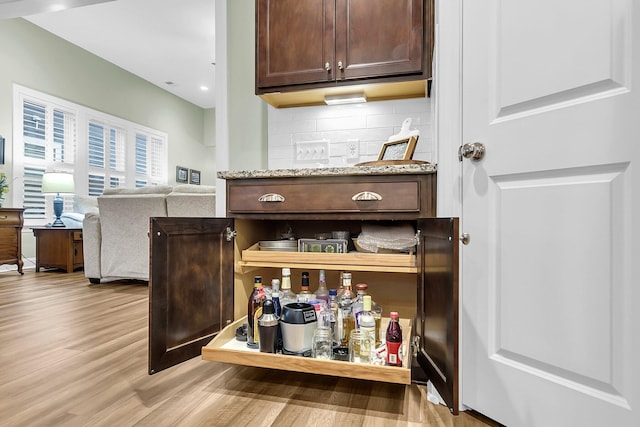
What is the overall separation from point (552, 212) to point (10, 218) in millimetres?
5053

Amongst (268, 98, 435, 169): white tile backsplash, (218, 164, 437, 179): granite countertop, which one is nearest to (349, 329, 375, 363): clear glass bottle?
(218, 164, 437, 179): granite countertop

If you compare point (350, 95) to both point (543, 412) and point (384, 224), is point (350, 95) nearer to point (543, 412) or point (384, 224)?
point (384, 224)

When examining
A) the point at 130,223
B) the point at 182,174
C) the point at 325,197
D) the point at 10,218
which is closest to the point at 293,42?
the point at 325,197

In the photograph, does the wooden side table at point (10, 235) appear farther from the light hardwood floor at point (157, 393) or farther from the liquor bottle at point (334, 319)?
the liquor bottle at point (334, 319)

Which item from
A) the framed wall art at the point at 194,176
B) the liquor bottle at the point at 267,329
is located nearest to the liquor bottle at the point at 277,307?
the liquor bottle at the point at 267,329

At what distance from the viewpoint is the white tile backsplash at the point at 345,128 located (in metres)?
2.04

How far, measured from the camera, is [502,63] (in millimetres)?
1180

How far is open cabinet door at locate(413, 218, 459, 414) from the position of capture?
98 centimetres

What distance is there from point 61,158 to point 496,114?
19.5 feet

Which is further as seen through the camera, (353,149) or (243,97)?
(243,97)

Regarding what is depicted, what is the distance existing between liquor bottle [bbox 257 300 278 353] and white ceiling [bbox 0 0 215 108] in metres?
3.48

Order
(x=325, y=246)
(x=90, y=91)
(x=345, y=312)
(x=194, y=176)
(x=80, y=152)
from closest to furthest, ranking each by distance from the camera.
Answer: (x=345, y=312) < (x=325, y=246) < (x=80, y=152) < (x=90, y=91) < (x=194, y=176)

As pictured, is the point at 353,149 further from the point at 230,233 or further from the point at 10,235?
the point at 10,235

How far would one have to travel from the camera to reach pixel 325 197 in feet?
5.14
